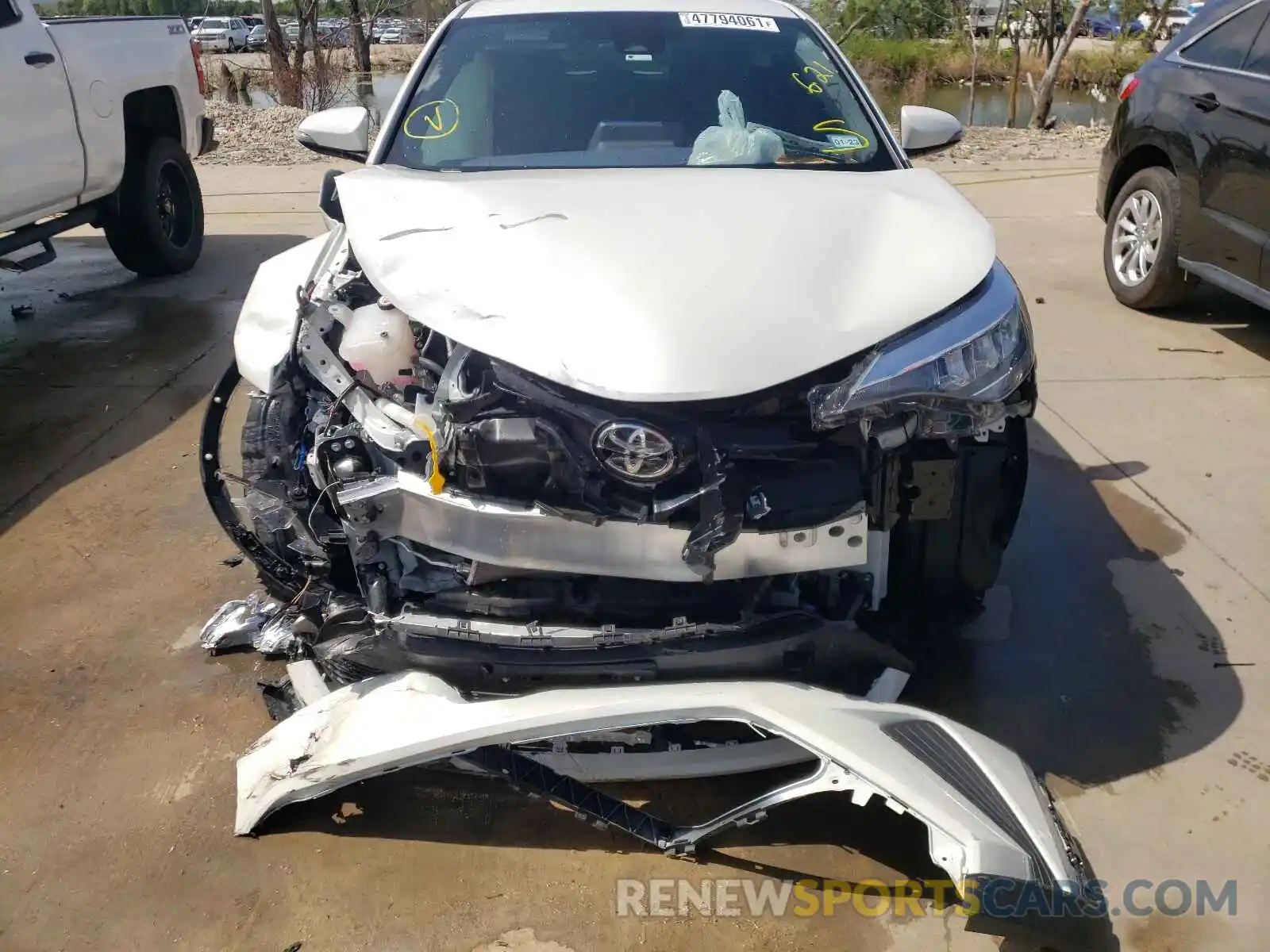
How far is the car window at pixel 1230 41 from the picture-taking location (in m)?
5.01

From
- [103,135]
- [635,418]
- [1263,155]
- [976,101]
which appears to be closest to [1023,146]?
[1263,155]

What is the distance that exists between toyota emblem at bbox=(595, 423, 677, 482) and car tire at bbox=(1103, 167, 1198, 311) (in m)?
4.55

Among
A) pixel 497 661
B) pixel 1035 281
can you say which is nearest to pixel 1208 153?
pixel 1035 281

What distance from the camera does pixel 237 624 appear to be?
3.03m

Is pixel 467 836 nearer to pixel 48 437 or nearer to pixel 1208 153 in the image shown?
pixel 48 437

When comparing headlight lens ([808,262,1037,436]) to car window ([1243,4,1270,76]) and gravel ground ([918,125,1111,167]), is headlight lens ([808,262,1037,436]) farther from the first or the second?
gravel ground ([918,125,1111,167])

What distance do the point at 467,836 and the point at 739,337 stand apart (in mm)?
1311

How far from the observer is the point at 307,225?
27.1 feet

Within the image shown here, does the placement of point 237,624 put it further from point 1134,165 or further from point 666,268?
point 1134,165

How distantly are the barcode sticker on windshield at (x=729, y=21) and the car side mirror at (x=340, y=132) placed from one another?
1173mm

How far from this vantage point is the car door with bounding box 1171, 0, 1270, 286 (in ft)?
15.4

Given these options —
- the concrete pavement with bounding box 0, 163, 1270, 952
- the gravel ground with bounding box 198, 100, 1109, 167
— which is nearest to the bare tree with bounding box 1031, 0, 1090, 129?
the gravel ground with bounding box 198, 100, 1109, 167

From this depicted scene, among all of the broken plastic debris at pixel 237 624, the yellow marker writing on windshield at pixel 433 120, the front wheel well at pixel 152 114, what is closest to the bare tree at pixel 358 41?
the front wheel well at pixel 152 114

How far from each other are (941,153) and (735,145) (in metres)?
7.75
